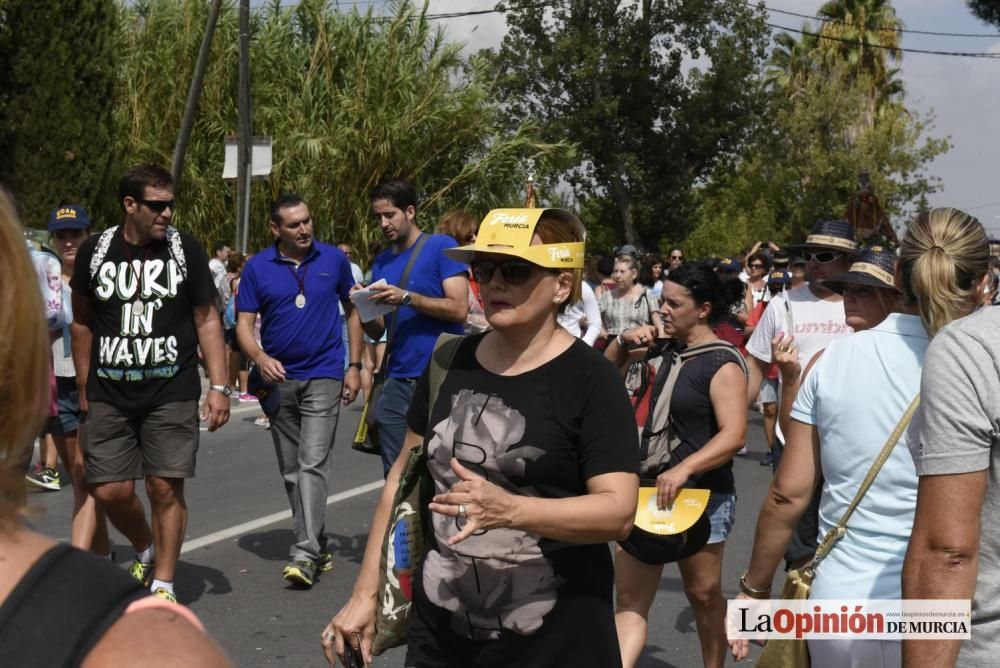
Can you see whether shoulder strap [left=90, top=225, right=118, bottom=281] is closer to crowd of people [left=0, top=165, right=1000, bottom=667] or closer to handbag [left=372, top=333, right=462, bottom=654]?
crowd of people [left=0, top=165, right=1000, bottom=667]

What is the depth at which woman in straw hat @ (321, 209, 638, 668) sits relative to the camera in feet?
9.53

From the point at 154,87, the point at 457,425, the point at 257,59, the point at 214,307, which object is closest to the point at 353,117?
the point at 257,59

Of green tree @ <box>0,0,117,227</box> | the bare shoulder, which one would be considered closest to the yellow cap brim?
the bare shoulder

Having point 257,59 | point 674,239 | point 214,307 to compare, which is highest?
point 257,59

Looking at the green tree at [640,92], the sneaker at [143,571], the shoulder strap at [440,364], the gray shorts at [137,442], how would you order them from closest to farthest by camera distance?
the shoulder strap at [440,364] → the gray shorts at [137,442] → the sneaker at [143,571] → the green tree at [640,92]

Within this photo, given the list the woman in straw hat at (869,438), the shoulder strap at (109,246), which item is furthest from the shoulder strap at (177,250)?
the woman in straw hat at (869,438)

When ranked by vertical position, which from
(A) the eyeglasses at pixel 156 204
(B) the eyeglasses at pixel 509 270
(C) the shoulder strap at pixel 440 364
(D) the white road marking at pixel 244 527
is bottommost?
(D) the white road marking at pixel 244 527

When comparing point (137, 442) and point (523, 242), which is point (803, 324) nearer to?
point (137, 442)

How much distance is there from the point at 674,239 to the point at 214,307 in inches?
1668

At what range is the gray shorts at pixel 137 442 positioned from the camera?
221 inches

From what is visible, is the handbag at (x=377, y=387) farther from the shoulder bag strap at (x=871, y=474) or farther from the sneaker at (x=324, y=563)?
the shoulder bag strap at (x=871, y=474)

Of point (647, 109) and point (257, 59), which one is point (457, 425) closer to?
point (257, 59)

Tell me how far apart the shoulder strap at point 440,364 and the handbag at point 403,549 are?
1 centimetres

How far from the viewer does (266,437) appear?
11.3 meters
